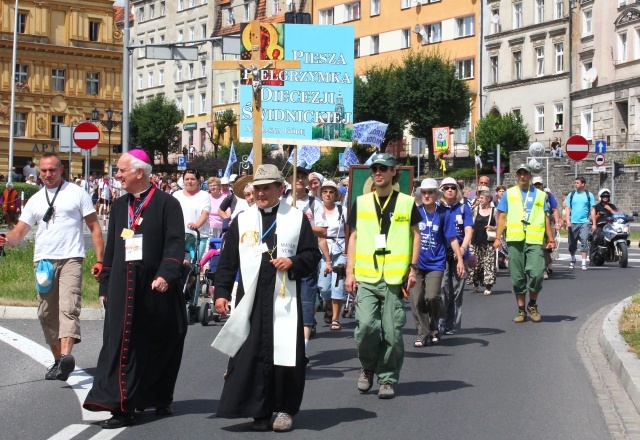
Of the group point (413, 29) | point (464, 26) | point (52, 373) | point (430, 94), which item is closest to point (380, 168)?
point (52, 373)

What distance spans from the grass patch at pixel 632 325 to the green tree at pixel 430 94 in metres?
51.5

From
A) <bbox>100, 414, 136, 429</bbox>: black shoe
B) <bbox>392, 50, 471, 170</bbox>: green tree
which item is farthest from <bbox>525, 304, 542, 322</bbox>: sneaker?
<bbox>392, 50, 471, 170</bbox>: green tree

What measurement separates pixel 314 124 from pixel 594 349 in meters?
4.75

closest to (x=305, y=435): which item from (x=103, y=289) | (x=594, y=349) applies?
(x=103, y=289)

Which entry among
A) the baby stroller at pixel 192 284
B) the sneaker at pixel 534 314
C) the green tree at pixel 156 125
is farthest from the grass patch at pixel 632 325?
the green tree at pixel 156 125

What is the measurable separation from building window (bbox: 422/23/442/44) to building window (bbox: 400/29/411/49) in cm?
178

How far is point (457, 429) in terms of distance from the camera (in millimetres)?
8414

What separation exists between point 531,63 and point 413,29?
10947 millimetres

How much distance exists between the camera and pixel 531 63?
6806cm

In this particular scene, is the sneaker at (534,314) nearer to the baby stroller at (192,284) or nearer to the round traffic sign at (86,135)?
the baby stroller at (192,284)

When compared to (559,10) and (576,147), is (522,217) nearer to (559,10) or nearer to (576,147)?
(576,147)

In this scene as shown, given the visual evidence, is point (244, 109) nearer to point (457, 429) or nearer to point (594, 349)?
point (594, 349)

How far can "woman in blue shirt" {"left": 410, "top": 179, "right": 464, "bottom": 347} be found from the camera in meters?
12.9

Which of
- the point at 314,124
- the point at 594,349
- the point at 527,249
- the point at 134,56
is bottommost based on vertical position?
the point at 594,349
